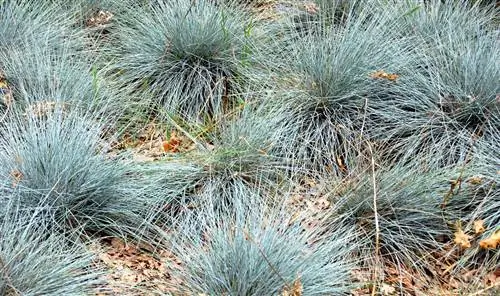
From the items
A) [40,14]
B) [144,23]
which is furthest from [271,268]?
[40,14]

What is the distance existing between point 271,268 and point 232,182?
3.02 ft

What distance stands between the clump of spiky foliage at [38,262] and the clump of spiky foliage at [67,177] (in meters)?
0.13

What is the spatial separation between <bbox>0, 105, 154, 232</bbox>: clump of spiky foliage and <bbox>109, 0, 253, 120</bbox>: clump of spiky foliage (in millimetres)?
935

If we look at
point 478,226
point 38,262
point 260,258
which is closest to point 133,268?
point 38,262

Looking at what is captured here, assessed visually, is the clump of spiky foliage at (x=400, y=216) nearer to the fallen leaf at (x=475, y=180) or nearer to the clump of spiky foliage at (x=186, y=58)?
the fallen leaf at (x=475, y=180)

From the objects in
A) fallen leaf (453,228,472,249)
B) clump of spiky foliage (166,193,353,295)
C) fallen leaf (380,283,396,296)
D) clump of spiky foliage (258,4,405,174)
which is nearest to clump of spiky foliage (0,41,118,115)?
clump of spiky foliage (258,4,405,174)

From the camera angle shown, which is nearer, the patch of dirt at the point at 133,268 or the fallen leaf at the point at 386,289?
the patch of dirt at the point at 133,268

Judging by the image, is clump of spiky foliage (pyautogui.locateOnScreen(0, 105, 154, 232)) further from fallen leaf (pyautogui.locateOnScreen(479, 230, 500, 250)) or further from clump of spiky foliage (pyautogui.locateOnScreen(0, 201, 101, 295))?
fallen leaf (pyautogui.locateOnScreen(479, 230, 500, 250))

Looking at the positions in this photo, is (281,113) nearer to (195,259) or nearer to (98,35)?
(195,259)

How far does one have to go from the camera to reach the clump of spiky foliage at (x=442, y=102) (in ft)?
13.8

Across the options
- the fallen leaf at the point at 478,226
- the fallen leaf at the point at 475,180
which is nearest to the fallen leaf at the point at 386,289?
the fallen leaf at the point at 478,226

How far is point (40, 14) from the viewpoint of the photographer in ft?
17.0

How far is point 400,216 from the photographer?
3.79 m

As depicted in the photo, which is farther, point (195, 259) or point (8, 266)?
point (195, 259)
